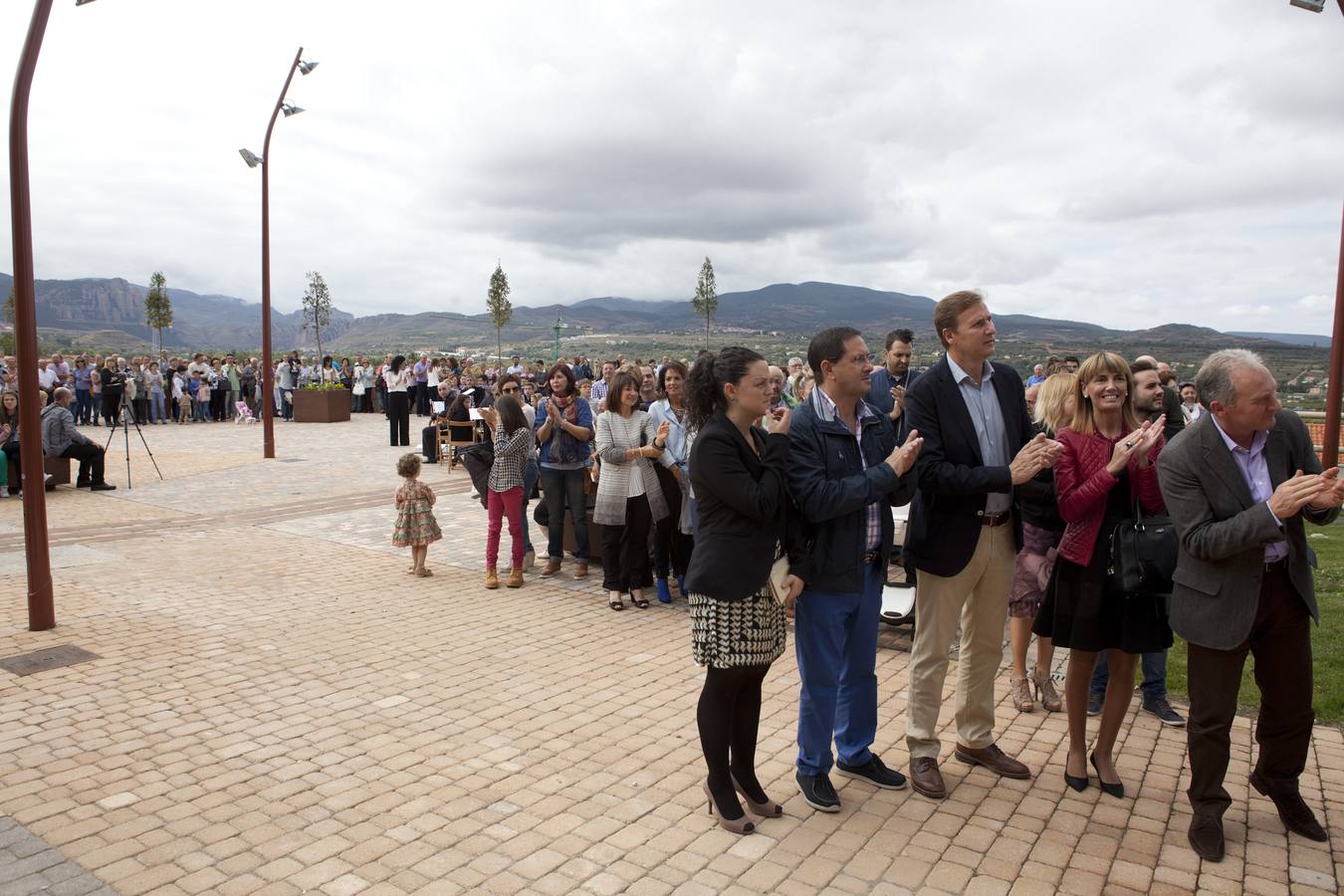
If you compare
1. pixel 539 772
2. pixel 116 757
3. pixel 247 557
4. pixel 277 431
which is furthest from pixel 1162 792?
pixel 277 431

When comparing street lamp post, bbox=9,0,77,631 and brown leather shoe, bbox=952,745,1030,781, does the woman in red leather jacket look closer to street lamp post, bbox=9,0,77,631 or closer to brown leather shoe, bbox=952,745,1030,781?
brown leather shoe, bbox=952,745,1030,781

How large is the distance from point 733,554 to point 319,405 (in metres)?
26.5

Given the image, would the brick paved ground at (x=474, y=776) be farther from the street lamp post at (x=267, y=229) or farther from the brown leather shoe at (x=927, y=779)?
the street lamp post at (x=267, y=229)

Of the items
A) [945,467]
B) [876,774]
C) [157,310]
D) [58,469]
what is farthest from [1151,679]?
[157,310]

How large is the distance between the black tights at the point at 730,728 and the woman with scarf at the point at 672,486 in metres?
3.34

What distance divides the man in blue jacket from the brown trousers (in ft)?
4.45

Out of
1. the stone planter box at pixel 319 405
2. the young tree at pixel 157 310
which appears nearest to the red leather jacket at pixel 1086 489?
the stone planter box at pixel 319 405

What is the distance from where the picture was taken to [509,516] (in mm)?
8469

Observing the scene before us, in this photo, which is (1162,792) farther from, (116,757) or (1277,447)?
(116,757)

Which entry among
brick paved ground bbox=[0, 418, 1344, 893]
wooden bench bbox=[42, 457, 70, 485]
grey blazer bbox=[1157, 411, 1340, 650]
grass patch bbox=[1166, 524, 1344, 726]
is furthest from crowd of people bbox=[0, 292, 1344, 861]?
wooden bench bbox=[42, 457, 70, 485]

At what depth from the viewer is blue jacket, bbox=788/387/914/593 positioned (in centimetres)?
379

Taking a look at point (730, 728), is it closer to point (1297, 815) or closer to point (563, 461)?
point (1297, 815)

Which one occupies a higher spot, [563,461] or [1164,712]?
[563,461]

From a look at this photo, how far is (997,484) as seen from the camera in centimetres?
389
